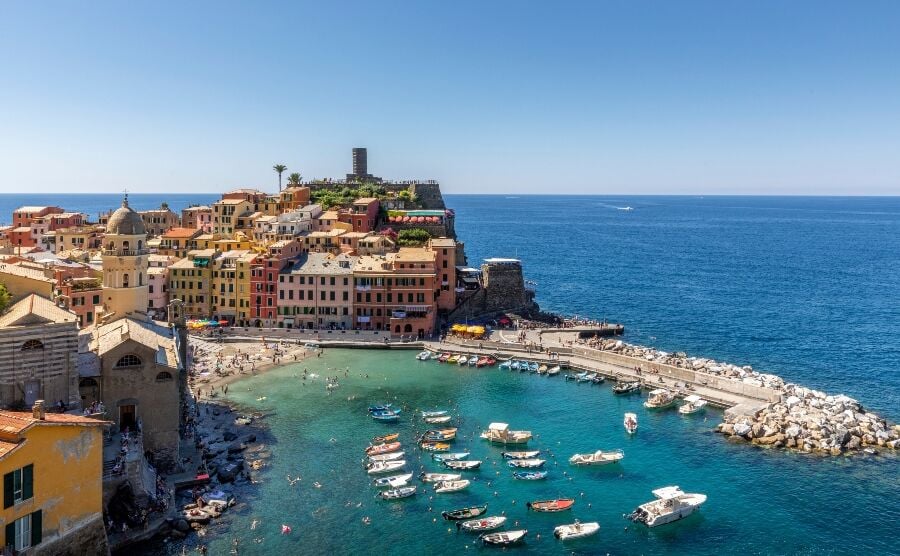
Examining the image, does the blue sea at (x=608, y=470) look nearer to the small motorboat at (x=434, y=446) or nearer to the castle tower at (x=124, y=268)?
the small motorboat at (x=434, y=446)

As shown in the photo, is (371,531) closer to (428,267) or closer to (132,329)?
(132,329)

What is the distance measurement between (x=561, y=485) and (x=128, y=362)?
1073 inches

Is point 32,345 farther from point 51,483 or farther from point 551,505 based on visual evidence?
point 551,505

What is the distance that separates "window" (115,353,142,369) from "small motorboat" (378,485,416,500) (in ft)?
53.4

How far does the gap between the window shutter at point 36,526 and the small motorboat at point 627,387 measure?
45.6 metres

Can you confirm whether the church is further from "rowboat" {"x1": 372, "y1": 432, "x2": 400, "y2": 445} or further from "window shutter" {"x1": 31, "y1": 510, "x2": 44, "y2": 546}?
"rowboat" {"x1": 372, "y1": 432, "x2": 400, "y2": 445}

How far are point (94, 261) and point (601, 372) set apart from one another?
61240 mm

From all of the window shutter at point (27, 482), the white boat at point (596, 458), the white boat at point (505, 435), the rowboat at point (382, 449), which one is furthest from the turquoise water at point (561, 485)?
the window shutter at point (27, 482)

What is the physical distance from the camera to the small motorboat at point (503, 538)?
3622 cm

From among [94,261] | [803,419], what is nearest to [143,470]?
[803,419]

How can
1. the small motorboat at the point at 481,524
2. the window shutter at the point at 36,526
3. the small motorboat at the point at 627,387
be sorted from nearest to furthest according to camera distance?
the window shutter at the point at 36,526
the small motorboat at the point at 481,524
the small motorboat at the point at 627,387

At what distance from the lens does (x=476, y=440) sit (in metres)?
50.6

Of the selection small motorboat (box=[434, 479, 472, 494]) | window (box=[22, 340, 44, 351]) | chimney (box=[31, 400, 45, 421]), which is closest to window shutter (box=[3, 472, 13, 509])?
chimney (box=[31, 400, 45, 421])

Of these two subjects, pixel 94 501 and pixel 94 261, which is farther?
pixel 94 261
